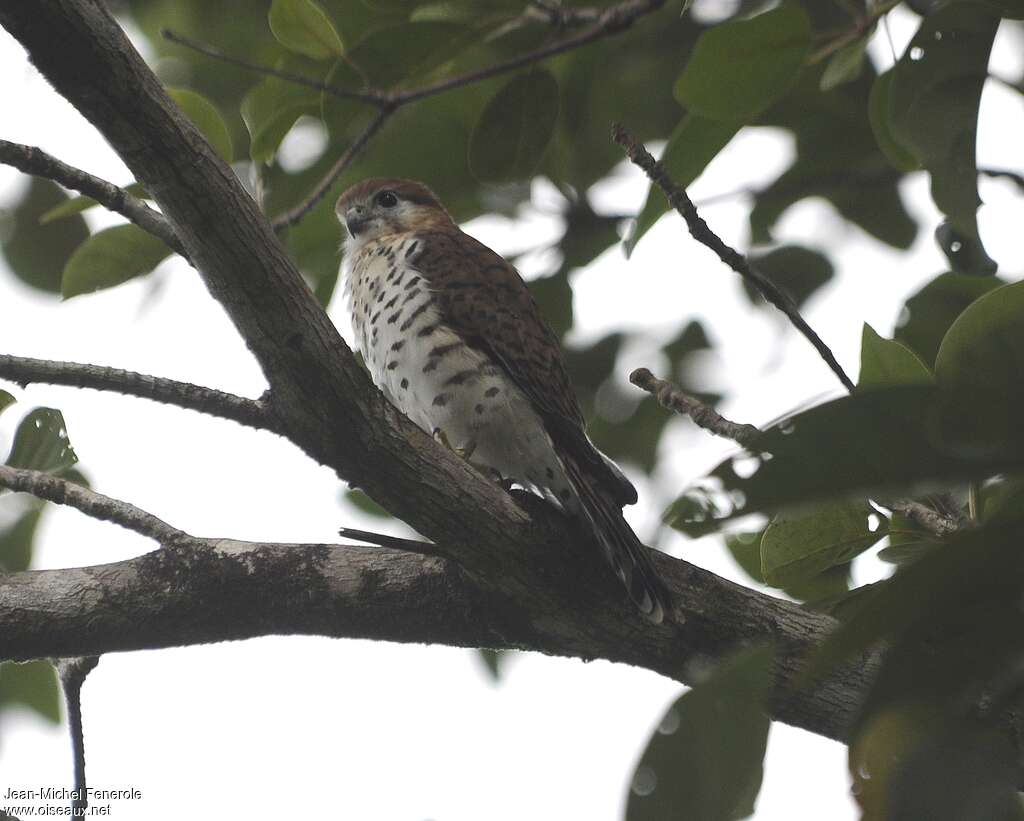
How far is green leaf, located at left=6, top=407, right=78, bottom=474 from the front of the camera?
2.76 m

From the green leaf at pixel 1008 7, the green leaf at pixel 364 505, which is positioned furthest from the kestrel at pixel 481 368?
the green leaf at pixel 1008 7

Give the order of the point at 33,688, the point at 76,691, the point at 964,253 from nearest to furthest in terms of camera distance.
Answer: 1. the point at 76,691
2. the point at 964,253
3. the point at 33,688

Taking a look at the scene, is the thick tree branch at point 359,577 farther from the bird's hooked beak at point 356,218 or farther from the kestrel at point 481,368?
the bird's hooked beak at point 356,218

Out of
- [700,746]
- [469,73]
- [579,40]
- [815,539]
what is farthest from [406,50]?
[700,746]

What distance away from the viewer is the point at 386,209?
5.41m

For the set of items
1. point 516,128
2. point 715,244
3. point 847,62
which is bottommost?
point 715,244

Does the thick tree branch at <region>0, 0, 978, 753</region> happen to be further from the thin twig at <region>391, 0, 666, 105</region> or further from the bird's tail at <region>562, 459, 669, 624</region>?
the thin twig at <region>391, 0, 666, 105</region>

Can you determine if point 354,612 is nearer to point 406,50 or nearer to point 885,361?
point 885,361

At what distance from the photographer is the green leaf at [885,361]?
8.44 ft

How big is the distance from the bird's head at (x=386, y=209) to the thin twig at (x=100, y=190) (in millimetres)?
2745

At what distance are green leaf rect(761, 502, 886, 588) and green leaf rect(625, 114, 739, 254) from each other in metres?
0.88

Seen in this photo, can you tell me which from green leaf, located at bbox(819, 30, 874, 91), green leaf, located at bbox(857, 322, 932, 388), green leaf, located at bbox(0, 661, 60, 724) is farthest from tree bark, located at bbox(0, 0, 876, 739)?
green leaf, located at bbox(819, 30, 874, 91)

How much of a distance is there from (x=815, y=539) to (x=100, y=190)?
1696mm

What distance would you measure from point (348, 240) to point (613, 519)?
2.53m
